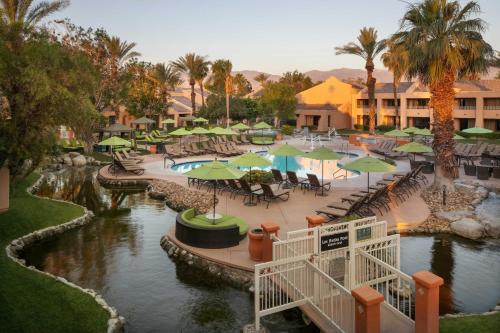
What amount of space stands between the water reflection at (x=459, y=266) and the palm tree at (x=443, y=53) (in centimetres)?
603

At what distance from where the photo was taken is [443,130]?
18891 mm

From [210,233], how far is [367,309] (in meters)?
Answer: 6.17

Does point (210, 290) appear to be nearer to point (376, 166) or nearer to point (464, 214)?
point (376, 166)

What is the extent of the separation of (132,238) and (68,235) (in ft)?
7.21

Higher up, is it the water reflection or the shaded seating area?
the shaded seating area

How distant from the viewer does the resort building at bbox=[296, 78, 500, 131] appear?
4762 centimetres

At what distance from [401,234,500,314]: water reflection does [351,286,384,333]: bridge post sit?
3377 mm

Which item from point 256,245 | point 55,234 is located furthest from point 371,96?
point 256,245

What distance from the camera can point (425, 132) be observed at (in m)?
31.3

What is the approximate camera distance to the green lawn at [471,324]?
7527mm

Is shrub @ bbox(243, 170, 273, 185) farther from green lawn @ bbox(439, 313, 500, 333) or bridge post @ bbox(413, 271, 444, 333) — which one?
bridge post @ bbox(413, 271, 444, 333)

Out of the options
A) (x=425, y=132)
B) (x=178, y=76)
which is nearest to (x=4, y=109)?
(x=425, y=132)

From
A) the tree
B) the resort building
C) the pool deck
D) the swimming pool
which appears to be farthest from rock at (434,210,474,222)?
the tree

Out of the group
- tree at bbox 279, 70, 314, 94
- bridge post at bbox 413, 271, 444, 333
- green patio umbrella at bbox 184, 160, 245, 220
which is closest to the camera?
bridge post at bbox 413, 271, 444, 333
